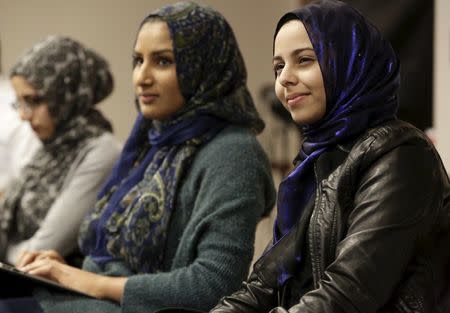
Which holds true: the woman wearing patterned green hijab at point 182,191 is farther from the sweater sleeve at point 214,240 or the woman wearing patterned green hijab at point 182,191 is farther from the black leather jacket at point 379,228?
the black leather jacket at point 379,228

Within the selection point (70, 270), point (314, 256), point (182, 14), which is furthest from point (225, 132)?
point (314, 256)

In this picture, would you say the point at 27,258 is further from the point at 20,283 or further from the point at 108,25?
the point at 108,25

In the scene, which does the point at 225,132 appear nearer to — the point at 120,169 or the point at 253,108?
the point at 253,108

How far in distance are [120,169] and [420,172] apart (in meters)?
1.14

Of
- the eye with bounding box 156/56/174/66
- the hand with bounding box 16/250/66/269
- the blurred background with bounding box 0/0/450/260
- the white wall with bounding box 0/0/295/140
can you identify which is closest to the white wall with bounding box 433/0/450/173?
the blurred background with bounding box 0/0/450/260

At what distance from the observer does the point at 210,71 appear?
6.59 feet

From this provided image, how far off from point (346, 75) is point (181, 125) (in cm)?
71

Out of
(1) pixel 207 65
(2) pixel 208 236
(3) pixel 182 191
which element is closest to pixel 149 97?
(1) pixel 207 65

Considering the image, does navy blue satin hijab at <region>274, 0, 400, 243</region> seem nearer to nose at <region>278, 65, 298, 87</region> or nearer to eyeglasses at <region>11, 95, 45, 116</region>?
nose at <region>278, 65, 298, 87</region>

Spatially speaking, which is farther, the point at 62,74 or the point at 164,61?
the point at 62,74

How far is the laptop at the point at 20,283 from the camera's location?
1807mm

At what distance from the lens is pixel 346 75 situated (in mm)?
1379

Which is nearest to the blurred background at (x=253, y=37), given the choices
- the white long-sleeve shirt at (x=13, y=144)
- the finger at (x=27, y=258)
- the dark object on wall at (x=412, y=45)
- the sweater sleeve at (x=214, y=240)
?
the dark object on wall at (x=412, y=45)

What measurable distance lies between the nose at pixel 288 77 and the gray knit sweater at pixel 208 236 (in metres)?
0.46
